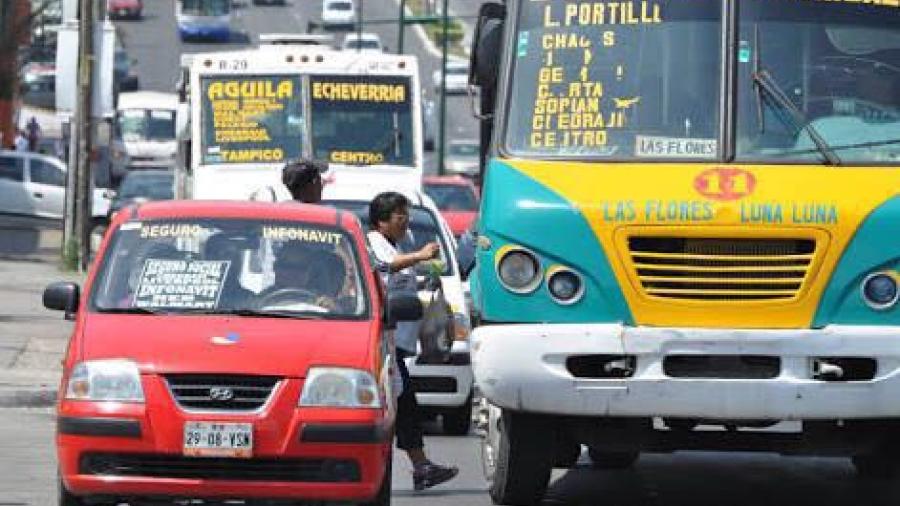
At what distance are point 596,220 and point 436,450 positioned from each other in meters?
4.89

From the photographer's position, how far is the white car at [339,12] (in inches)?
3307

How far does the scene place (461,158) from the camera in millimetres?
65812

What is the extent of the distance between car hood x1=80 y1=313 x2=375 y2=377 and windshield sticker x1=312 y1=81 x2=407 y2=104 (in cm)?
1359

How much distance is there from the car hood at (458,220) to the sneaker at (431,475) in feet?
62.7

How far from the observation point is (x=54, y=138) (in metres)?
72.6

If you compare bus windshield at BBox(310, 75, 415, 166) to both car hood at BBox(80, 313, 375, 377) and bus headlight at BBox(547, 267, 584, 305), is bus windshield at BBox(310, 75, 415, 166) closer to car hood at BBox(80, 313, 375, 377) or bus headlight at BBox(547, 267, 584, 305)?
bus headlight at BBox(547, 267, 584, 305)

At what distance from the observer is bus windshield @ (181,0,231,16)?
3253 inches

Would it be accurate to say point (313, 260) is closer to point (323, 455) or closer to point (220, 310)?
point (220, 310)

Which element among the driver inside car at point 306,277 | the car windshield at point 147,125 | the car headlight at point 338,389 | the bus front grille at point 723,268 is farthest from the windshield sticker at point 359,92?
the car windshield at point 147,125

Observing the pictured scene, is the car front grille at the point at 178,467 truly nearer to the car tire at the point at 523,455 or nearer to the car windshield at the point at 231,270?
the car windshield at the point at 231,270

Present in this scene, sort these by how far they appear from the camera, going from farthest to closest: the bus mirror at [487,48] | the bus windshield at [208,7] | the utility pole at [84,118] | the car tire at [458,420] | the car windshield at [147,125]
A: the bus windshield at [208,7]
the car windshield at [147,125]
the utility pole at [84,118]
the car tire at [458,420]
the bus mirror at [487,48]

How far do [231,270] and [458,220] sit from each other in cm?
2236

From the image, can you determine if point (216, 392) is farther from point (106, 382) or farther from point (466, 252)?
point (466, 252)

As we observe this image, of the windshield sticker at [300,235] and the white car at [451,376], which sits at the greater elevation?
the windshield sticker at [300,235]
